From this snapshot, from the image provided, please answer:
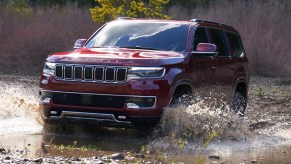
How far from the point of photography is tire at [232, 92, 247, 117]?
42.1 ft

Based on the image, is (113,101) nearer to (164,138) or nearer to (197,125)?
(164,138)

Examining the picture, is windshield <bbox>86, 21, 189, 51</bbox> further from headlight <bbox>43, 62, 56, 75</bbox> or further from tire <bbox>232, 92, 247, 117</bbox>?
tire <bbox>232, 92, 247, 117</bbox>

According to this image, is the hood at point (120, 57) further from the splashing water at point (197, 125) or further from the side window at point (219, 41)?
the side window at point (219, 41)

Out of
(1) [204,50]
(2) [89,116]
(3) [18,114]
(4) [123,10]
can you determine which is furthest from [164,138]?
(4) [123,10]

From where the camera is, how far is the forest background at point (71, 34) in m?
25.1

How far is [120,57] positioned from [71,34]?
640 inches

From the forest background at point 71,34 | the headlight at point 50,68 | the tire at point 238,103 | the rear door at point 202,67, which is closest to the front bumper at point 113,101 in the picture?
the headlight at point 50,68

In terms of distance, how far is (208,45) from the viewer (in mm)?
11094

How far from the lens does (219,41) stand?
12484mm

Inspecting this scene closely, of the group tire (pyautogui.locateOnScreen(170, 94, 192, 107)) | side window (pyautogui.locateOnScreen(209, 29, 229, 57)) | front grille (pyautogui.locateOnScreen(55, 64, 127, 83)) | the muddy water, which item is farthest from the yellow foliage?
front grille (pyautogui.locateOnScreen(55, 64, 127, 83))

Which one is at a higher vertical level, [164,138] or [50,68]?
[50,68]

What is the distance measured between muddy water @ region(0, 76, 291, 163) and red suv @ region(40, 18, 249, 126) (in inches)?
13.6

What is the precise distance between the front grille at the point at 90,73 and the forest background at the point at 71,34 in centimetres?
1387

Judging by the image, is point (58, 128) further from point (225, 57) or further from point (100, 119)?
point (225, 57)
